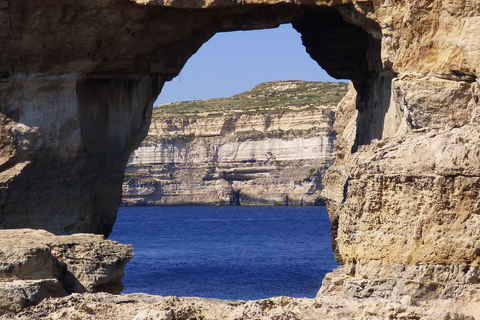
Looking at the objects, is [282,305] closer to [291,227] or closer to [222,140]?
[291,227]

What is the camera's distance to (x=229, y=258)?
36781mm

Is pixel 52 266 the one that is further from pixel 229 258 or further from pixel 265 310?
pixel 229 258

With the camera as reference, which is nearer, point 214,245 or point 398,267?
point 398,267

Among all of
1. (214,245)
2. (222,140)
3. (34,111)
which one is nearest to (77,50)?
(34,111)

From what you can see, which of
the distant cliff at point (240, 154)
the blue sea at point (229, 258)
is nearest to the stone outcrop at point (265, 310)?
the blue sea at point (229, 258)

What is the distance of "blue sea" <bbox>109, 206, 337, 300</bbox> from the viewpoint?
24.9 m

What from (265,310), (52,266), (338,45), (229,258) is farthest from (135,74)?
(229,258)

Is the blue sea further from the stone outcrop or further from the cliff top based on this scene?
the stone outcrop

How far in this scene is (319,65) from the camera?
78.7 feet

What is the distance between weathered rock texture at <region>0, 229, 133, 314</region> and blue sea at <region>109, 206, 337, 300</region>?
9.31m

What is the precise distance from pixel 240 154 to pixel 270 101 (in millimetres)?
11557

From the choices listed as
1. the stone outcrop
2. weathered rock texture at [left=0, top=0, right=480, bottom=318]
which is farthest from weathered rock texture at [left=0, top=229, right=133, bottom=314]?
weathered rock texture at [left=0, top=0, right=480, bottom=318]

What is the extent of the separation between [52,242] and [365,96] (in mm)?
11511

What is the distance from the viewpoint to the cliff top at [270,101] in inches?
3159
